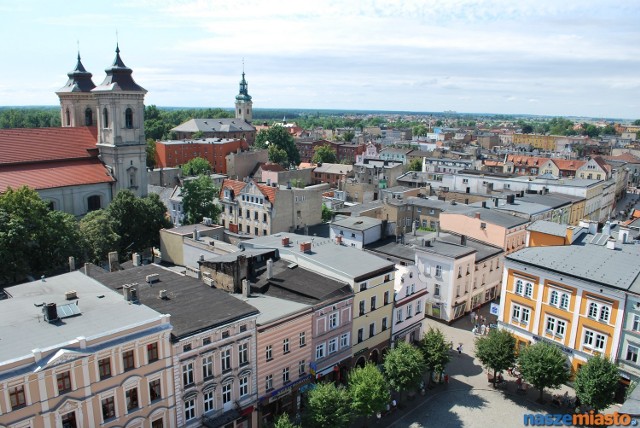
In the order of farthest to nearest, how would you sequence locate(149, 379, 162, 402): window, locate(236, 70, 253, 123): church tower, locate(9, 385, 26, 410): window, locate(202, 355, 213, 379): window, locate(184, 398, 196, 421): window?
locate(236, 70, 253, 123): church tower, locate(202, 355, 213, 379): window, locate(184, 398, 196, 421): window, locate(149, 379, 162, 402): window, locate(9, 385, 26, 410): window

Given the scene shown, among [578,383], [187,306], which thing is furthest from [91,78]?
[578,383]

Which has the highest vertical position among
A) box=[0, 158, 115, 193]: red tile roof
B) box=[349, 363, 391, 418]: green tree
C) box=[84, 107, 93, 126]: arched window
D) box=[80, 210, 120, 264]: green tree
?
box=[84, 107, 93, 126]: arched window

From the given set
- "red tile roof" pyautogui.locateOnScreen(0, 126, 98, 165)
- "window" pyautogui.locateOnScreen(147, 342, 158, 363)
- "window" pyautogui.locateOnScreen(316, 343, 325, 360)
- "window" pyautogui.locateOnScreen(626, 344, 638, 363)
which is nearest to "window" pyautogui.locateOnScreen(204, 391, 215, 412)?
"window" pyautogui.locateOnScreen(147, 342, 158, 363)

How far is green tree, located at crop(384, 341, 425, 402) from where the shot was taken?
1367 inches

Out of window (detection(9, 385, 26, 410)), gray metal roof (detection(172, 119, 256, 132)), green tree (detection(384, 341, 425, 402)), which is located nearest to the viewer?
window (detection(9, 385, 26, 410))

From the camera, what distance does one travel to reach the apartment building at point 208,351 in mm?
28172

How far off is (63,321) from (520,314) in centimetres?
3273

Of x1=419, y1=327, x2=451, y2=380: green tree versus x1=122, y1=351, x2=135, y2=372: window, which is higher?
x1=122, y1=351, x2=135, y2=372: window

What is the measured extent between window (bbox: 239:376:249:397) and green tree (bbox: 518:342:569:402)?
61.3 feet

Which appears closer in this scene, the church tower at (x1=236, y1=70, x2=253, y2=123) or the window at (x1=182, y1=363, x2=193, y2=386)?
the window at (x1=182, y1=363, x2=193, y2=386)

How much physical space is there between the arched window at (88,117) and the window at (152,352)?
62.8 metres

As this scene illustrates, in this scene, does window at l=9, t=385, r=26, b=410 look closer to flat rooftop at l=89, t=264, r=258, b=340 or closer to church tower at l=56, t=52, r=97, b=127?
flat rooftop at l=89, t=264, r=258, b=340

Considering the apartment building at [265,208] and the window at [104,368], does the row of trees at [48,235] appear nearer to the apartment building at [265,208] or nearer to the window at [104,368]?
the apartment building at [265,208]

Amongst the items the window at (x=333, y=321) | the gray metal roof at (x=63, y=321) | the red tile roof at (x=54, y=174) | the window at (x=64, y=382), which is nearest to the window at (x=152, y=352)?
the gray metal roof at (x=63, y=321)
